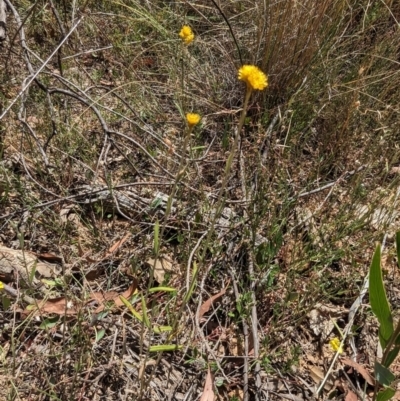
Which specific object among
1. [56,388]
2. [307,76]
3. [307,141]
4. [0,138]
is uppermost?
[307,76]

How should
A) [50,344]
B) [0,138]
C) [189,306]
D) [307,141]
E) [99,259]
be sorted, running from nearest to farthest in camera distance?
[50,344]
[189,306]
[99,259]
[0,138]
[307,141]

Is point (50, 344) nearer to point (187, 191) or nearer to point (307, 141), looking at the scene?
point (187, 191)

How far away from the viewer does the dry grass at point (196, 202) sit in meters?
1.18

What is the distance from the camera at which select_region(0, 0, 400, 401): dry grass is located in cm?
118

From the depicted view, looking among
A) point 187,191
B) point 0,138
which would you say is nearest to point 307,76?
point 187,191

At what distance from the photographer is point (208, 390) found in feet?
3.71

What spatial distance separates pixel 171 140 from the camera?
181 cm

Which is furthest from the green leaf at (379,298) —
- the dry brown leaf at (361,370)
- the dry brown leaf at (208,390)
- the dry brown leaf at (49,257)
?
the dry brown leaf at (49,257)

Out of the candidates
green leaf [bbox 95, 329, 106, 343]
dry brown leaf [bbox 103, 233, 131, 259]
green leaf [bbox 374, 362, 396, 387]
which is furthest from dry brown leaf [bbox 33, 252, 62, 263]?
green leaf [bbox 374, 362, 396, 387]

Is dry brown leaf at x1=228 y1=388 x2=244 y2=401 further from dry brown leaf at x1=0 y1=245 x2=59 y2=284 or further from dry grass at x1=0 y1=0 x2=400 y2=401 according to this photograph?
dry brown leaf at x1=0 y1=245 x2=59 y2=284

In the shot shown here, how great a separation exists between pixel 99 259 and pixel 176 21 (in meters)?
1.29

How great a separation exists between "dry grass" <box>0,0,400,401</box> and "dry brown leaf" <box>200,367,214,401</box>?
0.03m

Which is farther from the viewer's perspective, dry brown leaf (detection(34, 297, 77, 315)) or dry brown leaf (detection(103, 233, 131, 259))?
dry brown leaf (detection(103, 233, 131, 259))

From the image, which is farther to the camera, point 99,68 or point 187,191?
point 99,68
